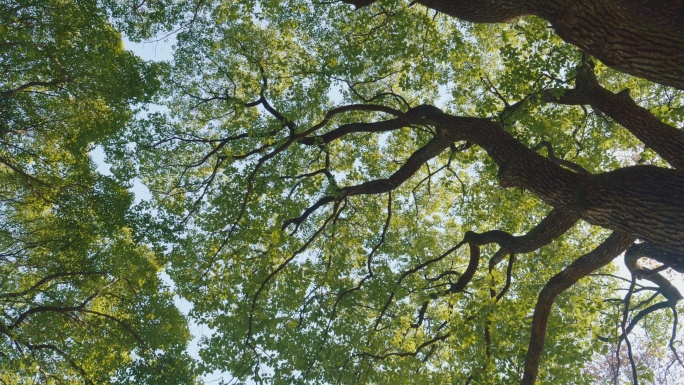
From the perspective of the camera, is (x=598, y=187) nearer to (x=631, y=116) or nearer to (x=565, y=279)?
(x=631, y=116)

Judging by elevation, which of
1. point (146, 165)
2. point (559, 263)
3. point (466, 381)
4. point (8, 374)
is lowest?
point (8, 374)

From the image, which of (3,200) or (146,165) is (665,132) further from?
(3,200)

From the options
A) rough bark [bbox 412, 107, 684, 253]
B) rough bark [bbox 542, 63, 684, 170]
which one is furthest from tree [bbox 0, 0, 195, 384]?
rough bark [bbox 542, 63, 684, 170]

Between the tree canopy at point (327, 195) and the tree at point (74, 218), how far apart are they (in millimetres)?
64

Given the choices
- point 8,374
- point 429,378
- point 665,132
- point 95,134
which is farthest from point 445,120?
point 8,374

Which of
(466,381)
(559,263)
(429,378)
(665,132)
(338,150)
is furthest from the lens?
(338,150)

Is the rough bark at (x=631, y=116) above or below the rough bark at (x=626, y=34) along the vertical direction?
above

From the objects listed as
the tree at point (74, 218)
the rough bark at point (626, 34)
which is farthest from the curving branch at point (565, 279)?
the tree at point (74, 218)

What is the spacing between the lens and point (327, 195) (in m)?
7.57

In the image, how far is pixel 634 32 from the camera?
452 cm

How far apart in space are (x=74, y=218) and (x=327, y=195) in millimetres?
7456

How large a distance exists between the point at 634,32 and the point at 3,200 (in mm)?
13741

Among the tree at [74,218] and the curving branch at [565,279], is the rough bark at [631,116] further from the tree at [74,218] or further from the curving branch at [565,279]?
the tree at [74,218]

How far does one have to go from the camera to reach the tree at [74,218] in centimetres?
1052
